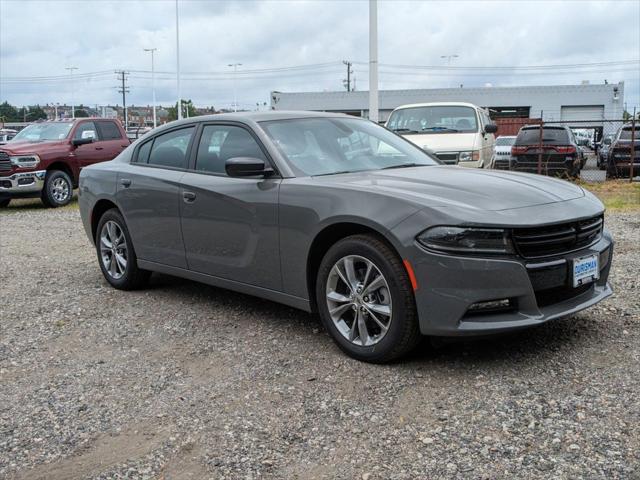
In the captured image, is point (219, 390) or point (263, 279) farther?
point (263, 279)

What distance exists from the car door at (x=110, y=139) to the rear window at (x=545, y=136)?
935cm

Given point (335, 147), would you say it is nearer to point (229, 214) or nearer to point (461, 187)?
point (229, 214)

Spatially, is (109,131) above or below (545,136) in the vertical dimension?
above

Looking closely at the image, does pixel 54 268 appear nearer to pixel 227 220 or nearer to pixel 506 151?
pixel 227 220

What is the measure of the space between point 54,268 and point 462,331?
17.7 ft

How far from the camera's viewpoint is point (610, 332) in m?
4.51

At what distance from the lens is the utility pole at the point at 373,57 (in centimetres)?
1521

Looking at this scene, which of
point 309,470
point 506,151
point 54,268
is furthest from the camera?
point 506,151

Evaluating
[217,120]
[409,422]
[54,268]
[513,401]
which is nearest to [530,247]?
[513,401]

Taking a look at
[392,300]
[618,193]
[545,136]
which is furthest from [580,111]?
[392,300]

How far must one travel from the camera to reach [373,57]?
15539 millimetres

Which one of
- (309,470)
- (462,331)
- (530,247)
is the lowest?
(309,470)

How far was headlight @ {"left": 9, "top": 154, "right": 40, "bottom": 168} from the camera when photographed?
1348 cm

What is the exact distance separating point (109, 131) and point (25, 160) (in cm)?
246
